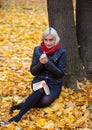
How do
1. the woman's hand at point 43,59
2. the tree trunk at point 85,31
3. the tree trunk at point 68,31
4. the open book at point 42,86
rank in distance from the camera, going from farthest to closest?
1. the tree trunk at point 85,31
2. the tree trunk at point 68,31
3. the open book at point 42,86
4. the woman's hand at point 43,59

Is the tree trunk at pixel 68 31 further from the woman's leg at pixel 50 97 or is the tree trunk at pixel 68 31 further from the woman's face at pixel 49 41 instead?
the woman's face at pixel 49 41

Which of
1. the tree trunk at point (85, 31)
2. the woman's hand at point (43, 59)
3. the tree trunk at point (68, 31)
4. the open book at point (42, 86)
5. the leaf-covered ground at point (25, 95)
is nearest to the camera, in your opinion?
the leaf-covered ground at point (25, 95)

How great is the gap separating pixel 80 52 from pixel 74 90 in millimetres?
904

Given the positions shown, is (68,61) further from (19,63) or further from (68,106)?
(19,63)

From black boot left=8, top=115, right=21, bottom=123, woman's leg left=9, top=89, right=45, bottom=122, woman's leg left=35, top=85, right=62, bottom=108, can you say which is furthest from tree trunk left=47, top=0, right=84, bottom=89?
black boot left=8, top=115, right=21, bottom=123

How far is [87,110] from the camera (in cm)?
557

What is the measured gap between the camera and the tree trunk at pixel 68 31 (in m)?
6.10

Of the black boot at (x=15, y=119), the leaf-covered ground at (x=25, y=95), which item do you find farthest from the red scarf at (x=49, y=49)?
the black boot at (x=15, y=119)

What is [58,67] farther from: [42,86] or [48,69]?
[42,86]

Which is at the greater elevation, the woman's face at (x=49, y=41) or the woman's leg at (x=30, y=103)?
the woman's face at (x=49, y=41)

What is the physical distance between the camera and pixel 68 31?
618 centimetres

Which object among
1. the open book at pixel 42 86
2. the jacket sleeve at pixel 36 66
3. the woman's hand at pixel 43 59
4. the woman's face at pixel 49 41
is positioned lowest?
the open book at pixel 42 86

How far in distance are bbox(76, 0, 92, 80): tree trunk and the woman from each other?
1.08m

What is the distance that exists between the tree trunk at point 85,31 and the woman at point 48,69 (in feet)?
3.54
